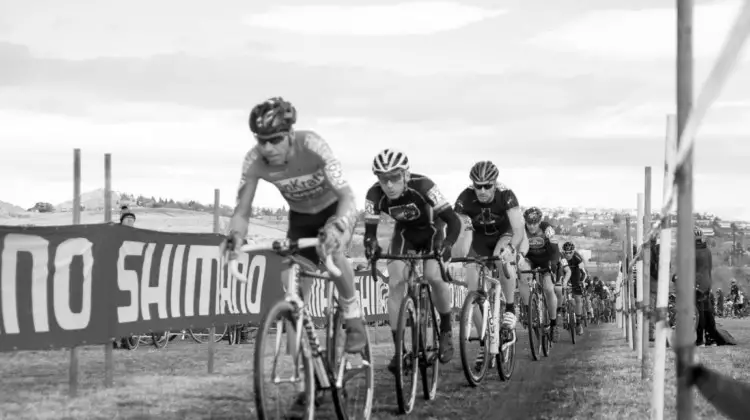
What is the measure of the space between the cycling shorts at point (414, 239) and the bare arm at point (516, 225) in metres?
1.44

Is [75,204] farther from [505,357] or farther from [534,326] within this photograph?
[534,326]

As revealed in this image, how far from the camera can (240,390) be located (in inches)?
374

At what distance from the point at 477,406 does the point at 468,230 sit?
304 cm

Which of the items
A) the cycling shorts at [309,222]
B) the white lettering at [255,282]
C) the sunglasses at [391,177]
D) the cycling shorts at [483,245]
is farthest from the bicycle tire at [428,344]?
the white lettering at [255,282]

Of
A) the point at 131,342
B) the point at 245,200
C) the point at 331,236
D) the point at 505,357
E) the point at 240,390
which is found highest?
the point at 245,200

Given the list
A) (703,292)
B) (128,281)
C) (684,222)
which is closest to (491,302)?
(128,281)

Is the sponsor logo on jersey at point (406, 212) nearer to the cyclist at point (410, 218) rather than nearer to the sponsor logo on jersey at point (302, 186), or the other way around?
the cyclist at point (410, 218)

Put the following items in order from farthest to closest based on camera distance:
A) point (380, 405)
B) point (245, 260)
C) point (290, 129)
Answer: point (245, 260) < point (380, 405) < point (290, 129)

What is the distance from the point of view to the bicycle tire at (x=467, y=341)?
9.60 m

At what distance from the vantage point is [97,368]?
11.7m

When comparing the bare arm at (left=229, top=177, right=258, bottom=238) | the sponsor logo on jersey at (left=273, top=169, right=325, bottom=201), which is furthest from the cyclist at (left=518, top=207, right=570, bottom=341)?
the bare arm at (left=229, top=177, right=258, bottom=238)

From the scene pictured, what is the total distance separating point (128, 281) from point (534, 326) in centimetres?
642

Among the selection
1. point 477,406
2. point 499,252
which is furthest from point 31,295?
point 499,252

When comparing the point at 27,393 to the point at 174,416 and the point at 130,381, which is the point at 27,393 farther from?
the point at 174,416
